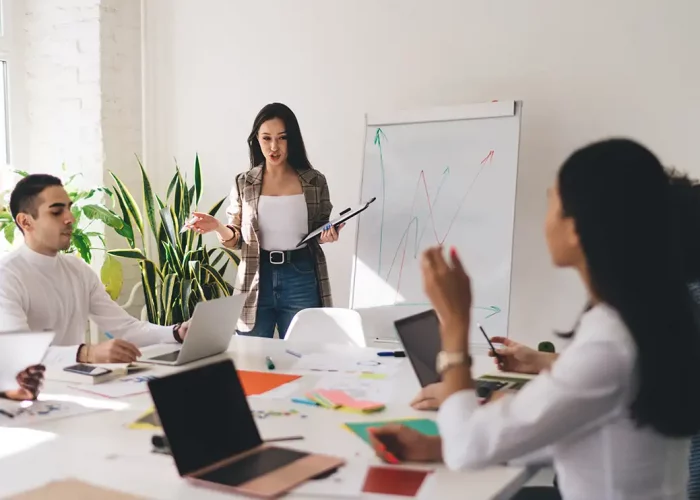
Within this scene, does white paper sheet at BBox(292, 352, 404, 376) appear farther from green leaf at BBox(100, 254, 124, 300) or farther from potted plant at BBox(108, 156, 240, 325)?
green leaf at BBox(100, 254, 124, 300)

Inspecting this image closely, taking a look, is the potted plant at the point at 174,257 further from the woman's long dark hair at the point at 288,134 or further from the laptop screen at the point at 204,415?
the laptop screen at the point at 204,415

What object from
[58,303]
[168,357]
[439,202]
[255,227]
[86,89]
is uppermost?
[86,89]

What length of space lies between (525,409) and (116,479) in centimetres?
75

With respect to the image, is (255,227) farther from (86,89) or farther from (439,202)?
(86,89)

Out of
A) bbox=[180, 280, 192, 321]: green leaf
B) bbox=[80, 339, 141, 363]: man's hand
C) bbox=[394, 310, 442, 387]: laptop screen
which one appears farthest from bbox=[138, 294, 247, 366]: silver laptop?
bbox=[180, 280, 192, 321]: green leaf

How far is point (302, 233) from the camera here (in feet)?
11.2

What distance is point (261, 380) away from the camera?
2.09 m

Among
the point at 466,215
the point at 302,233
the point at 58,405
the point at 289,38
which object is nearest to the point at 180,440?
the point at 58,405

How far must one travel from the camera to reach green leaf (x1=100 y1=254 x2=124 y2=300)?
413 cm

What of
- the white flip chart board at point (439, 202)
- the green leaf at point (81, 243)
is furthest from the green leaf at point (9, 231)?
the white flip chart board at point (439, 202)

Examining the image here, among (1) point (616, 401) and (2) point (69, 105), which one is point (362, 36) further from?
(1) point (616, 401)

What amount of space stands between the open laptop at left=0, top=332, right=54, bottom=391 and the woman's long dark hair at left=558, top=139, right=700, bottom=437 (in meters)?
1.31

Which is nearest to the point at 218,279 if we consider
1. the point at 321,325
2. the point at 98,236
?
the point at 98,236

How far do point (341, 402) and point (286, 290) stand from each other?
161 cm
